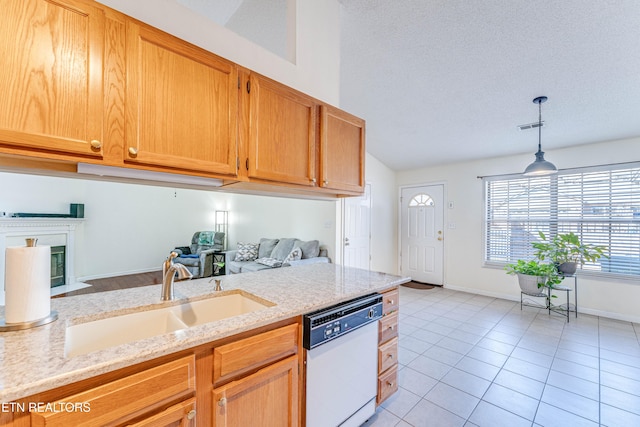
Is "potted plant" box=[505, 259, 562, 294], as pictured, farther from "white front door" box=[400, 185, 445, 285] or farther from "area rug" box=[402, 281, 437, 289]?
"area rug" box=[402, 281, 437, 289]

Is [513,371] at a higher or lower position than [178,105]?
lower

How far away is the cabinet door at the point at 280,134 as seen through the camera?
1.51 meters

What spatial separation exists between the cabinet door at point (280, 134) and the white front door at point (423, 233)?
4.00 meters

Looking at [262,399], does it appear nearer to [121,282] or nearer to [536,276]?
[536,276]

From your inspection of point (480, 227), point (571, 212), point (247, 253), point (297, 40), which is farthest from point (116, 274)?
point (571, 212)

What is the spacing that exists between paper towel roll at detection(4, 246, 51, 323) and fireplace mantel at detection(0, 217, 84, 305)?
3.76 metres

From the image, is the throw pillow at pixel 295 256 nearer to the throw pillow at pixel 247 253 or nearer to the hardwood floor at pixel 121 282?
the throw pillow at pixel 247 253

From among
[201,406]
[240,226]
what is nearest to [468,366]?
[201,406]

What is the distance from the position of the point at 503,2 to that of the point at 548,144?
2670 mm

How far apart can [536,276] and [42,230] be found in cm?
748

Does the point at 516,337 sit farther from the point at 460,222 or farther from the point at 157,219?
the point at 157,219

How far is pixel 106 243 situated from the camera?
5.59 meters

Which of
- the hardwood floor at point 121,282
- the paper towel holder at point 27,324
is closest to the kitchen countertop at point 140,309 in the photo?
the paper towel holder at point 27,324

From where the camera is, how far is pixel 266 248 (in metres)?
5.13
